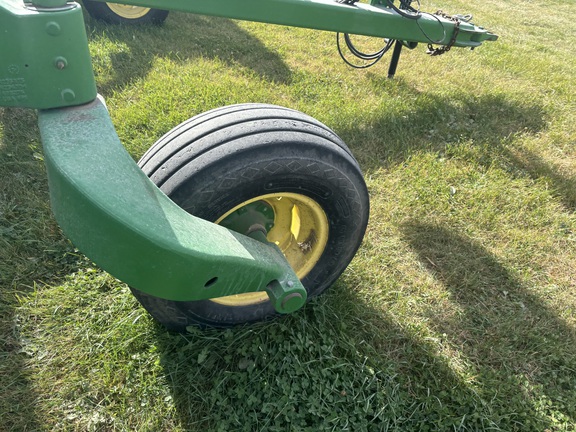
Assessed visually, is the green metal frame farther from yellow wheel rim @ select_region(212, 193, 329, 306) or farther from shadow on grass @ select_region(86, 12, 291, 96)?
shadow on grass @ select_region(86, 12, 291, 96)

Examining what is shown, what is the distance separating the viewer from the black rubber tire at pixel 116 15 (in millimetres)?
4508

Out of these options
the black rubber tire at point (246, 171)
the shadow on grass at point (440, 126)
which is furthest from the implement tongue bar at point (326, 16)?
the black rubber tire at point (246, 171)

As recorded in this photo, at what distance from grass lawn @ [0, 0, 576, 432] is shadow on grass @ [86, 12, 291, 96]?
0.06 m

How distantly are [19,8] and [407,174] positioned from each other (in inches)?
98.6

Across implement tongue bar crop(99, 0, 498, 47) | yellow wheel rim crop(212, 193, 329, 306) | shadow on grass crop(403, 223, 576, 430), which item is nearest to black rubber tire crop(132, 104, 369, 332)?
yellow wheel rim crop(212, 193, 329, 306)

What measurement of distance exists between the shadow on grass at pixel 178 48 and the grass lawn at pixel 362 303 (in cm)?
6

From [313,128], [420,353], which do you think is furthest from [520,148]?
[313,128]

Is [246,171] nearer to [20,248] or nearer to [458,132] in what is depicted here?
[20,248]

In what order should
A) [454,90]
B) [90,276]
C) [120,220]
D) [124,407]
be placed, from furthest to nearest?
[454,90] < [90,276] < [124,407] < [120,220]

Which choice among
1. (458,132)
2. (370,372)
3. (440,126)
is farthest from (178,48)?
(370,372)

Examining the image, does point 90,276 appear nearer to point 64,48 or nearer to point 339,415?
point 64,48

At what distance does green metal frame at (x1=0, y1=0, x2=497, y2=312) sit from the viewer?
3.72 ft

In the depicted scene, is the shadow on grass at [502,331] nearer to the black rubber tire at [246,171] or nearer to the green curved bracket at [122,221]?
the black rubber tire at [246,171]

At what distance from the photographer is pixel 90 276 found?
81.7 inches
